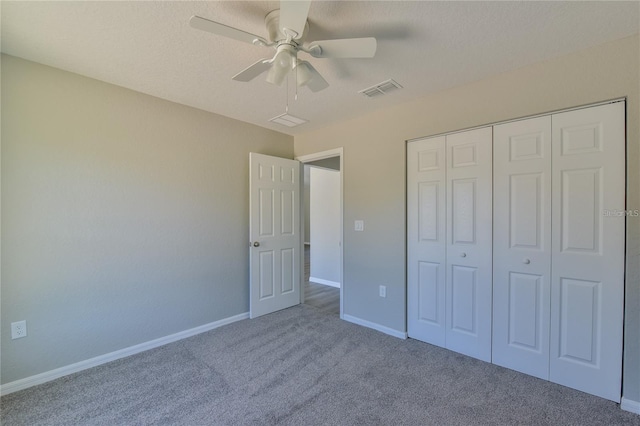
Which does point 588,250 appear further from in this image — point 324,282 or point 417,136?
point 324,282

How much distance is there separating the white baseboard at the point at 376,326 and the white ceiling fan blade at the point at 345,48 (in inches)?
102

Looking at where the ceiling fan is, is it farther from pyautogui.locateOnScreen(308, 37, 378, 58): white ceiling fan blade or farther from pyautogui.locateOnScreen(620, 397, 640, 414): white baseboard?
pyautogui.locateOnScreen(620, 397, 640, 414): white baseboard

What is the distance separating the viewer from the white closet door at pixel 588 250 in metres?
1.84

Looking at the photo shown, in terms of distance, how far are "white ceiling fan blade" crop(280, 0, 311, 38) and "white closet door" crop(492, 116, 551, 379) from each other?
1.85 m

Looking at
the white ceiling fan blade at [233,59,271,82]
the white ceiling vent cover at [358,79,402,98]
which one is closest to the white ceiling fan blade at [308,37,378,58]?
the white ceiling fan blade at [233,59,271,82]

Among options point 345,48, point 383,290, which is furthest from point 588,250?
point 345,48

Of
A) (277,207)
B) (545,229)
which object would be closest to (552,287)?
(545,229)

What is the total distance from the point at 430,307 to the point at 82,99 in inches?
142

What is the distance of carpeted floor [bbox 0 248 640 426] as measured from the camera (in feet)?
5.73

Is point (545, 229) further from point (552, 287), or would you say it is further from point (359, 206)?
point (359, 206)

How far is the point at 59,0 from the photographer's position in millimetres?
1493

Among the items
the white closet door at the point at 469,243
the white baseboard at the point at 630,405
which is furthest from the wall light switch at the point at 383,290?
the white baseboard at the point at 630,405

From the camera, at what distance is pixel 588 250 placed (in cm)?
194

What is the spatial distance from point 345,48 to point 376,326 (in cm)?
271
